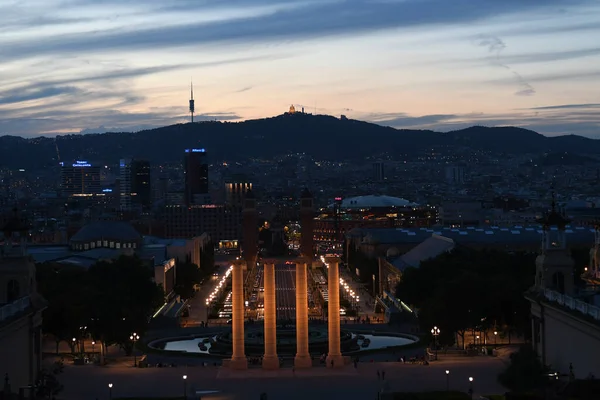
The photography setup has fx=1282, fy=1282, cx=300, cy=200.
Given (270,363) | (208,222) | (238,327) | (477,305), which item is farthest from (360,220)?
(270,363)

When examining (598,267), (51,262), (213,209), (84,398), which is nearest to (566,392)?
(598,267)

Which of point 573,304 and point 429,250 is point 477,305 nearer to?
point 573,304

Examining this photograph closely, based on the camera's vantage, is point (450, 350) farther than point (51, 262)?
No

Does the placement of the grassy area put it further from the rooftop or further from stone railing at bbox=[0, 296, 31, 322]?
the rooftop

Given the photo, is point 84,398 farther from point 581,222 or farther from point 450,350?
point 581,222

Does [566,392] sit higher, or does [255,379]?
[566,392]
